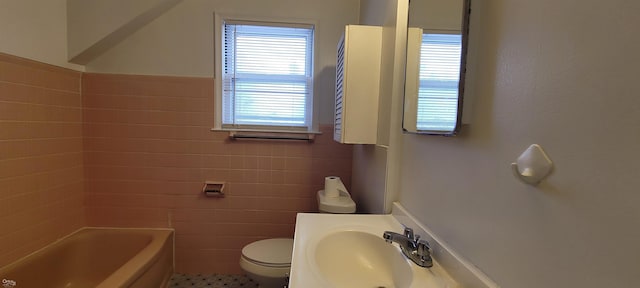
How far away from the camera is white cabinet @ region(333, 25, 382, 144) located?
4.85ft

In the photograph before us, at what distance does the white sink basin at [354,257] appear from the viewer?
847mm

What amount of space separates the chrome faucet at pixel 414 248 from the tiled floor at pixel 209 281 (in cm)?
161

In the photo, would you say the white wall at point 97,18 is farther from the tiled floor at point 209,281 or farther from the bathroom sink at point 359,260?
the bathroom sink at point 359,260

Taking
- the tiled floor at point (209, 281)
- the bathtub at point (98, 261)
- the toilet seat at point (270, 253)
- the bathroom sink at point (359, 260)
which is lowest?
the tiled floor at point (209, 281)

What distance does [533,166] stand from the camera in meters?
0.58

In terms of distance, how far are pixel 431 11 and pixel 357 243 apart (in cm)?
94

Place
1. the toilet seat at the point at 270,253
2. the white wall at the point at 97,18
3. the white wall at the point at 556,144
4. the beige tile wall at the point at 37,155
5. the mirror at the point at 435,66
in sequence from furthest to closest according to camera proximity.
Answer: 1. the white wall at the point at 97,18
2. the toilet seat at the point at 270,253
3. the beige tile wall at the point at 37,155
4. the mirror at the point at 435,66
5. the white wall at the point at 556,144

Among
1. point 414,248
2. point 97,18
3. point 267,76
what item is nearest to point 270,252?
point 414,248

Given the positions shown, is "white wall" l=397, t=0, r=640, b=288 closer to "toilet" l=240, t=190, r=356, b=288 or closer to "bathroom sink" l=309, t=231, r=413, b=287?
"bathroom sink" l=309, t=231, r=413, b=287

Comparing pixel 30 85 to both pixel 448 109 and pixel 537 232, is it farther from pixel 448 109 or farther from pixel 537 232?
pixel 537 232

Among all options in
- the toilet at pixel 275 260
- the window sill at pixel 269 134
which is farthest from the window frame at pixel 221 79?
the toilet at pixel 275 260

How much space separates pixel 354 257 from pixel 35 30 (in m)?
2.26

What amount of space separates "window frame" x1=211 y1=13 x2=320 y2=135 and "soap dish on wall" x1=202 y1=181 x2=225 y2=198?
414 millimetres

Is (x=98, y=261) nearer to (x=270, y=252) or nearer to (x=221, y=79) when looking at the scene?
(x=270, y=252)
